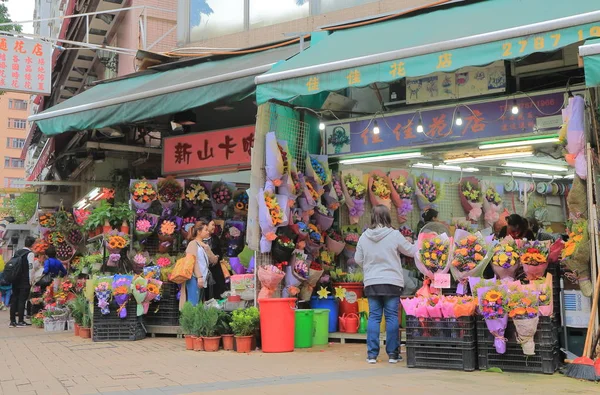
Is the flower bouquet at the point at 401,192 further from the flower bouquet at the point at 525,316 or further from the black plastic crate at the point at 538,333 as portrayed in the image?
the flower bouquet at the point at 525,316

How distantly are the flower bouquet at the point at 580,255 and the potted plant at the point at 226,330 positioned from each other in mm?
4509

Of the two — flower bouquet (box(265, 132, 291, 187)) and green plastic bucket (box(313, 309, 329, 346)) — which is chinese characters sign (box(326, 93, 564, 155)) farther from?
green plastic bucket (box(313, 309, 329, 346))

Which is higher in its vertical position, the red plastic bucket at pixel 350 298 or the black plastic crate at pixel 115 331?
the red plastic bucket at pixel 350 298

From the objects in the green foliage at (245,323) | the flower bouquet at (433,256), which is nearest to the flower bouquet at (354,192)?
the green foliage at (245,323)

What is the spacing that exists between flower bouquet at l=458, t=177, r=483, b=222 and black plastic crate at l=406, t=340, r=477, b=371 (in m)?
5.09

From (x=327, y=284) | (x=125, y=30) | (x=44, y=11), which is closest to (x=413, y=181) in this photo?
(x=327, y=284)

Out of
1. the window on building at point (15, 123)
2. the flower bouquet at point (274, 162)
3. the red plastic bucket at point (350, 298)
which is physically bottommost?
the red plastic bucket at point (350, 298)

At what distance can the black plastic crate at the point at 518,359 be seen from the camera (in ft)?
21.4

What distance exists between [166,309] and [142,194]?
2.21 meters

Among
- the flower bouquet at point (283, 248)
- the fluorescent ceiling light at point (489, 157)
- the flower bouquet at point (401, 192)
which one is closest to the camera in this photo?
the flower bouquet at point (283, 248)

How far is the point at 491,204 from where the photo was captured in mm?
11898

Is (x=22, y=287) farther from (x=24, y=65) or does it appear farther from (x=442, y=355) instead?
(x=442, y=355)

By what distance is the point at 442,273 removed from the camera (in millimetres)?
7355

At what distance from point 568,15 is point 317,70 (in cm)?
292
